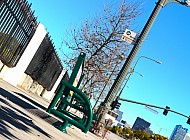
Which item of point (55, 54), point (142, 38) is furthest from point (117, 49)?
point (142, 38)

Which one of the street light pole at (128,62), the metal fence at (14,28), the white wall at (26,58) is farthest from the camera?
the white wall at (26,58)

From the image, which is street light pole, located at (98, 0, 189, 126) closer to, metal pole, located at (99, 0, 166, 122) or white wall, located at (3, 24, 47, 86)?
metal pole, located at (99, 0, 166, 122)

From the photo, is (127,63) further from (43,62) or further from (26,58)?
(43,62)

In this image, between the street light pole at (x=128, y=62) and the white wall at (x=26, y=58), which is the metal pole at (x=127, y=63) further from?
the white wall at (x=26, y=58)

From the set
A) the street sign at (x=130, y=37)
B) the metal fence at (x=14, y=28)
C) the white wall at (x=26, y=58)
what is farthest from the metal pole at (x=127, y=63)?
the white wall at (x=26, y=58)

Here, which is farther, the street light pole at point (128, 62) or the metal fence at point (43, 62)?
the metal fence at point (43, 62)

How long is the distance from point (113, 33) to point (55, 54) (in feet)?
15.9

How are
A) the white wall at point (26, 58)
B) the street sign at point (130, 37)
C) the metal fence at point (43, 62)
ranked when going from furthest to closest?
the metal fence at point (43, 62) → the white wall at point (26, 58) → the street sign at point (130, 37)

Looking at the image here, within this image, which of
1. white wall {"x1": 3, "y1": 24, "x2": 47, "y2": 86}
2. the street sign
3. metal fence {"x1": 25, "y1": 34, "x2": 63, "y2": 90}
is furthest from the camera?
metal fence {"x1": 25, "y1": 34, "x2": 63, "y2": 90}

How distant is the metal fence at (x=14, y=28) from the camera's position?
38.4ft

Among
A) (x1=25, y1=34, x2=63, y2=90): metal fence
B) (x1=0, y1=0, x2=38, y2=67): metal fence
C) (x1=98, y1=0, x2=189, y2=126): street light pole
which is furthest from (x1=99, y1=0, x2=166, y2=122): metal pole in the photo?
(x1=25, y1=34, x2=63, y2=90): metal fence

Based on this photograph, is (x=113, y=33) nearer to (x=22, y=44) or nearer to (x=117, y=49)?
(x=117, y=49)

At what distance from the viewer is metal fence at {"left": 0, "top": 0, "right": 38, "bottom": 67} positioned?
1172cm

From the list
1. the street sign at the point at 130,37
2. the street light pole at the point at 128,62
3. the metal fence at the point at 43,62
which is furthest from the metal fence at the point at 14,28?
the street light pole at the point at 128,62
